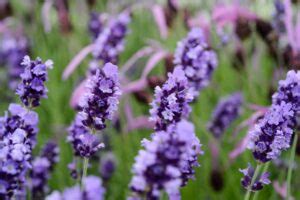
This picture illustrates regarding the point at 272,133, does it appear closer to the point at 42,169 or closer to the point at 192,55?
the point at 192,55

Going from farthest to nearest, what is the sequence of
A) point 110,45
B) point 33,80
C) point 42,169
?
point 110,45 → point 42,169 → point 33,80

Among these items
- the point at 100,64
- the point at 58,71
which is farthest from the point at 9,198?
the point at 58,71

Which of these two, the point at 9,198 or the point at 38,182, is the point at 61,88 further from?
the point at 9,198

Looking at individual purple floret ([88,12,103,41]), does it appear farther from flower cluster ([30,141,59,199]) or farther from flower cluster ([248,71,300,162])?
flower cluster ([248,71,300,162])

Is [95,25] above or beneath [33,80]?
above

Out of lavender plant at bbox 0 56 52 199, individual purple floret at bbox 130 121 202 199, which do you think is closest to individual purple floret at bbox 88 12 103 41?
lavender plant at bbox 0 56 52 199

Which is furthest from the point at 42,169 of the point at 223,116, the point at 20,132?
the point at 223,116

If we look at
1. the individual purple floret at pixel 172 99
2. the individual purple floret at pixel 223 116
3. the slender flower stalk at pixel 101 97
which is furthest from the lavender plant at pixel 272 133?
the individual purple floret at pixel 223 116
